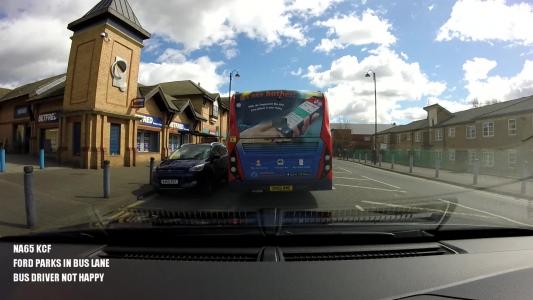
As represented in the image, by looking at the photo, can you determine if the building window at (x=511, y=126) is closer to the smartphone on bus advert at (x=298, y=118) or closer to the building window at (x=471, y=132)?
the building window at (x=471, y=132)

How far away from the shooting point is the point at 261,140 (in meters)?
8.79

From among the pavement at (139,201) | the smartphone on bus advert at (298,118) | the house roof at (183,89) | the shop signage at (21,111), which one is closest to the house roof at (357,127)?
the house roof at (183,89)

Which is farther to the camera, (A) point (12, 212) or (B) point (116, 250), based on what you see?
(A) point (12, 212)

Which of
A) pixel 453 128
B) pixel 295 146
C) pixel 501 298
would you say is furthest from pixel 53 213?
pixel 453 128

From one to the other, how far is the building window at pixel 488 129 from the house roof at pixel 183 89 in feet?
89.5

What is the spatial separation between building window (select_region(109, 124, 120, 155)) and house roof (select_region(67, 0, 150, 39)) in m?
5.55

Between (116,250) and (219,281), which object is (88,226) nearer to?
(116,250)

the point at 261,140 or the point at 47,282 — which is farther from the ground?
the point at 261,140

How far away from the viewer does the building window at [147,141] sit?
2487 cm

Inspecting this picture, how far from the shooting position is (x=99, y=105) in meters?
19.0

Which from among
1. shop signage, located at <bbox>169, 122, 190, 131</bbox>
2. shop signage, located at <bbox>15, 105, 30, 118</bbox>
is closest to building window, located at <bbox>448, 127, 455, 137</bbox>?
shop signage, located at <bbox>169, 122, 190, 131</bbox>

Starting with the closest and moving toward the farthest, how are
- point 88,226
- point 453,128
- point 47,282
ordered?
1. point 47,282
2. point 88,226
3. point 453,128

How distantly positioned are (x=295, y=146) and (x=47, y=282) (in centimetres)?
670
